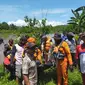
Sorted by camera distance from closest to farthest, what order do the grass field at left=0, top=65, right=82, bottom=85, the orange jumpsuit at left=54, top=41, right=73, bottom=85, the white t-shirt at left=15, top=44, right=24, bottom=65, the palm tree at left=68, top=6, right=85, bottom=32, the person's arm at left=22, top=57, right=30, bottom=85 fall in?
the person's arm at left=22, top=57, right=30, bottom=85 < the orange jumpsuit at left=54, top=41, right=73, bottom=85 < the white t-shirt at left=15, top=44, right=24, bottom=65 < the grass field at left=0, top=65, right=82, bottom=85 < the palm tree at left=68, top=6, right=85, bottom=32

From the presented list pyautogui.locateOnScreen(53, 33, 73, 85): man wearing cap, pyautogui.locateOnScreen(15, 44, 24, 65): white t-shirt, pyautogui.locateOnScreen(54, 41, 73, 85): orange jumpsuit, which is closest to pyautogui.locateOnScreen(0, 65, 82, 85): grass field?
pyautogui.locateOnScreen(54, 41, 73, 85): orange jumpsuit

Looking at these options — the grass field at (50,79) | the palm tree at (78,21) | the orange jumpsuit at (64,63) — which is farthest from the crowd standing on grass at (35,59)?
the palm tree at (78,21)

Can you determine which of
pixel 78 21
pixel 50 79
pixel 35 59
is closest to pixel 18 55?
pixel 50 79

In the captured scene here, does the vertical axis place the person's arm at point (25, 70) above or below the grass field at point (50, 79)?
above

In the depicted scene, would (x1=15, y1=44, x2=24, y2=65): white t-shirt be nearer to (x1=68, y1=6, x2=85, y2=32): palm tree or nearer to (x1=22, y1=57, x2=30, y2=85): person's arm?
(x1=22, y1=57, x2=30, y2=85): person's arm

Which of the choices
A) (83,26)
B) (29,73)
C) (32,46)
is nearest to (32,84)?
(29,73)

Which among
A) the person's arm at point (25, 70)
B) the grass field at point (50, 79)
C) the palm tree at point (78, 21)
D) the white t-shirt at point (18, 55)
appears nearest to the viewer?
the person's arm at point (25, 70)

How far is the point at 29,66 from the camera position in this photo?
6559mm

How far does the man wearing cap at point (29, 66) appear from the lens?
21.3 feet

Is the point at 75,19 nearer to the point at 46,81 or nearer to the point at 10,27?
the point at 46,81

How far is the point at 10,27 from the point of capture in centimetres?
6594

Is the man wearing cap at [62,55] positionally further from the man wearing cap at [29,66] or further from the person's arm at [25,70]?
the person's arm at [25,70]

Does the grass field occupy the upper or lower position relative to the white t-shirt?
lower

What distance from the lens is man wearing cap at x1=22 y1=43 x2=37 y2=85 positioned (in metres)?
A: 6.50
